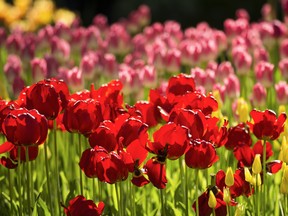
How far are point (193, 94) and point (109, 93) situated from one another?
A: 439 millimetres

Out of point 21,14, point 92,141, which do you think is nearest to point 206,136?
point 92,141

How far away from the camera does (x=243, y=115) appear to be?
12.0 ft

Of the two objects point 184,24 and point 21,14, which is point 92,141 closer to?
point 21,14

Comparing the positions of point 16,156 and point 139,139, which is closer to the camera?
point 139,139

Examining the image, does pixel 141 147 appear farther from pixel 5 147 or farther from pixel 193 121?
pixel 5 147

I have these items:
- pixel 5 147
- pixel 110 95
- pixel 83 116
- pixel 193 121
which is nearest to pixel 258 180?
pixel 193 121

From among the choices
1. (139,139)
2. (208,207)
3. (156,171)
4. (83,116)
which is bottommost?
(208,207)

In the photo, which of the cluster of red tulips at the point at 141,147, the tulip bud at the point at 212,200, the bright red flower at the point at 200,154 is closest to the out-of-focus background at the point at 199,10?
the cluster of red tulips at the point at 141,147

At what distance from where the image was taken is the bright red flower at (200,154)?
2834mm

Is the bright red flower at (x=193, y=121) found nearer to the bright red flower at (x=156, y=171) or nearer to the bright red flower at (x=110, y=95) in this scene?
the bright red flower at (x=156, y=171)

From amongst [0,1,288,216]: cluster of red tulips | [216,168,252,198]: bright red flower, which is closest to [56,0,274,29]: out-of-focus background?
[0,1,288,216]: cluster of red tulips

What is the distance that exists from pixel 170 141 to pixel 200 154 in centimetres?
12

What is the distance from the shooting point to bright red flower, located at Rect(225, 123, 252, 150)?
325 cm

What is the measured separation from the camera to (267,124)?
3066mm
